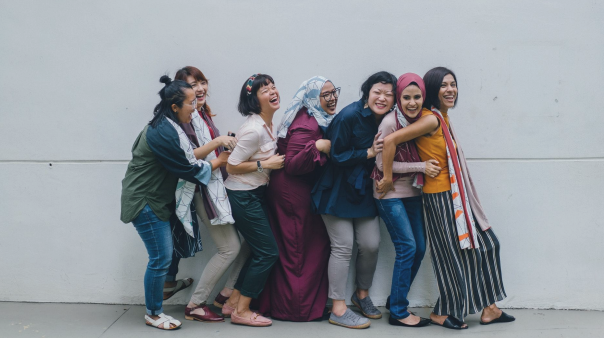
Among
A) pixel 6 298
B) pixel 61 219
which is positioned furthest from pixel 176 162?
pixel 6 298

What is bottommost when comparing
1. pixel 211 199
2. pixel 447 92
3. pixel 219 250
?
pixel 219 250

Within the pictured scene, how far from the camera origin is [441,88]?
3.89 m

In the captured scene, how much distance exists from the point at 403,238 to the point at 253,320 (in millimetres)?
1232

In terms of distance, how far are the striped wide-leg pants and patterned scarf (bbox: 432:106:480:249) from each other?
5cm

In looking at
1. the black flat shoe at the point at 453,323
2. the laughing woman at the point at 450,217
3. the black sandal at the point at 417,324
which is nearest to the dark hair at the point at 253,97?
the laughing woman at the point at 450,217

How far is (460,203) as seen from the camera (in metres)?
3.84

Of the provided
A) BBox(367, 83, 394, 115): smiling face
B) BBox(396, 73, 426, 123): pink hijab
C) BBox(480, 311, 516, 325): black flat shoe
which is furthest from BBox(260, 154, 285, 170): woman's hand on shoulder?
BBox(480, 311, 516, 325): black flat shoe

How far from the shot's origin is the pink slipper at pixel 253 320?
4.04m

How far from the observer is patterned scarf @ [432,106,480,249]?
383 cm

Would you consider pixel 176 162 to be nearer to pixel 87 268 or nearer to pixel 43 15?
pixel 87 268

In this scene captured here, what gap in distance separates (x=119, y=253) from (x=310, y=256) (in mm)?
1625

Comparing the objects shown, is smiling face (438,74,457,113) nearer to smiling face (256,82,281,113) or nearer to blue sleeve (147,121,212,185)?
smiling face (256,82,281,113)

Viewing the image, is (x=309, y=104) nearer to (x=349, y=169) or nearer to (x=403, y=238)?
(x=349, y=169)

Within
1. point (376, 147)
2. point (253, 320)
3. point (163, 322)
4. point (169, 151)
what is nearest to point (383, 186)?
point (376, 147)
